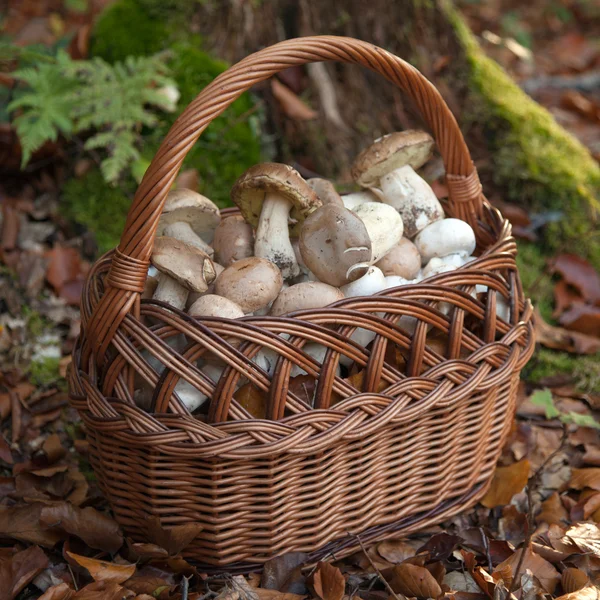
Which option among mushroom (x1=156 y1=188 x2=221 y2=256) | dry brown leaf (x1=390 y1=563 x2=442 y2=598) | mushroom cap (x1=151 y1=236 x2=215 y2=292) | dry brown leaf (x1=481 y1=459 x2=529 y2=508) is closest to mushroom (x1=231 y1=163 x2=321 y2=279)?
mushroom (x1=156 y1=188 x2=221 y2=256)

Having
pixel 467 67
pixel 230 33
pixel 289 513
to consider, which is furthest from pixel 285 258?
pixel 467 67

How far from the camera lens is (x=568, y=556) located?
1.67m

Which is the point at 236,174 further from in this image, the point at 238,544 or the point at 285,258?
the point at 238,544

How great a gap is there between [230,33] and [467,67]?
1.30m

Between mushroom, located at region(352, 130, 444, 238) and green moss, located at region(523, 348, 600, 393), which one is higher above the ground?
mushroom, located at region(352, 130, 444, 238)

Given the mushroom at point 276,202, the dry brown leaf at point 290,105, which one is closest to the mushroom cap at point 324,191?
the mushroom at point 276,202

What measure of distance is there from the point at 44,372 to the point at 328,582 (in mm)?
1438

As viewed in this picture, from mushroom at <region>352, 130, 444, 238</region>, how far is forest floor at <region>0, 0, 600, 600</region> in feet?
2.24

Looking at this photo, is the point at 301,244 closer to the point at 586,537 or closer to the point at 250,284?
the point at 250,284

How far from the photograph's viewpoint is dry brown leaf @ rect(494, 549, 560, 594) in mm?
1601

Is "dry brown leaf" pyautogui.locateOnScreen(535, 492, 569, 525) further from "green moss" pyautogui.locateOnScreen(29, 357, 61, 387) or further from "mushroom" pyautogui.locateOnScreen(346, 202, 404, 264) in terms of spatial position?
"green moss" pyautogui.locateOnScreen(29, 357, 61, 387)

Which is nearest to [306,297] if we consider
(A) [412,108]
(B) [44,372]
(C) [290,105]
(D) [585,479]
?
(D) [585,479]

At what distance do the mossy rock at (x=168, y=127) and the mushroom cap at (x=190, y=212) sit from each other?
1.10 metres

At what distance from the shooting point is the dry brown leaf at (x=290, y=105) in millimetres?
3258
